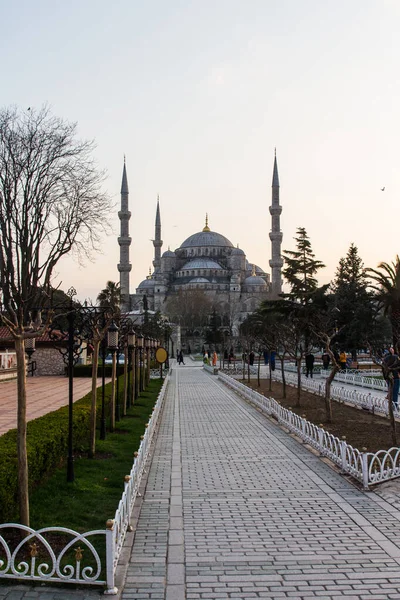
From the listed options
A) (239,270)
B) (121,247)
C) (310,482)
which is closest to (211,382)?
(310,482)

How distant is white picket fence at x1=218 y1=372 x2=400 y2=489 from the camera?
792 centimetres

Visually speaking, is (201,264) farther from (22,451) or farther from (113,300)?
(22,451)

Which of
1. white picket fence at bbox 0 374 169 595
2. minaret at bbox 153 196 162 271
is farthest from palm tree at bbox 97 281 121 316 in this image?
minaret at bbox 153 196 162 271

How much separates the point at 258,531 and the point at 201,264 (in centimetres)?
9902

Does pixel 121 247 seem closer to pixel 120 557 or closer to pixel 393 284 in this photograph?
pixel 393 284

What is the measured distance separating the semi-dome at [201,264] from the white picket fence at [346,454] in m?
89.6

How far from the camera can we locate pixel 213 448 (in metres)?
11.1

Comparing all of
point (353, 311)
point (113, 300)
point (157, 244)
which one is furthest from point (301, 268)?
point (157, 244)

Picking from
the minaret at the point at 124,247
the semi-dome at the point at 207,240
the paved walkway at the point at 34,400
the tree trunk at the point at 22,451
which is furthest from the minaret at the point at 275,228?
the tree trunk at the point at 22,451

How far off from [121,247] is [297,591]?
2712 inches

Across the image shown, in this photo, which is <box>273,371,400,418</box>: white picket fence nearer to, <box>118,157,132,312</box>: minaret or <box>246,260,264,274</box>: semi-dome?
<box>118,157,132,312</box>: minaret

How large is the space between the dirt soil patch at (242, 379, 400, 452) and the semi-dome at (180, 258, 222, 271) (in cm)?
8422

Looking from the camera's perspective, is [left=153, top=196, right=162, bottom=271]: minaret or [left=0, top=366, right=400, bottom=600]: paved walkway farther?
[left=153, top=196, right=162, bottom=271]: minaret

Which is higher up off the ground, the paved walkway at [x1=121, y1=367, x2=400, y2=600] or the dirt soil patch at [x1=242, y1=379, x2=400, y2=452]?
the dirt soil patch at [x1=242, y1=379, x2=400, y2=452]
